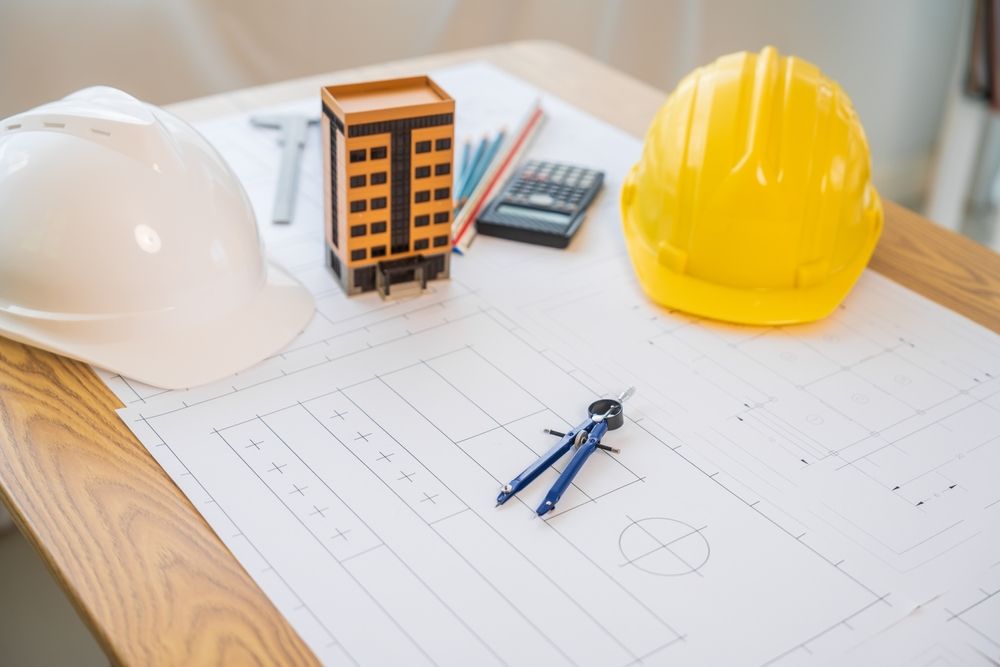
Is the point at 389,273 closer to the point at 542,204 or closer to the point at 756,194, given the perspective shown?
the point at 542,204

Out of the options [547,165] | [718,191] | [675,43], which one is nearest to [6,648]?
[547,165]

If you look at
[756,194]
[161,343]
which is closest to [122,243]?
[161,343]

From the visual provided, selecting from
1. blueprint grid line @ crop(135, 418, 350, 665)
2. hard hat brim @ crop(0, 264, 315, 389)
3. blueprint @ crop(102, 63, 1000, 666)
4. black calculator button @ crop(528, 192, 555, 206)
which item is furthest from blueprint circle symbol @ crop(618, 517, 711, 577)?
black calculator button @ crop(528, 192, 555, 206)

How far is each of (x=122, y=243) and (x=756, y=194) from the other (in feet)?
1.66

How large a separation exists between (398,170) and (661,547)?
0.39 metres

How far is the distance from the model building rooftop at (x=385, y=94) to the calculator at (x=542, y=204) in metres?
0.16

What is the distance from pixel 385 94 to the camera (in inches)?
34.7

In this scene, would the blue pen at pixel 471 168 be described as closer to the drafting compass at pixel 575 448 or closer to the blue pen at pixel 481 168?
the blue pen at pixel 481 168

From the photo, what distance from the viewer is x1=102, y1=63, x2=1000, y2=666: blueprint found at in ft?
1.98

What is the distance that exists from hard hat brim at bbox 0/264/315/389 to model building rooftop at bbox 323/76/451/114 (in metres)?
0.20

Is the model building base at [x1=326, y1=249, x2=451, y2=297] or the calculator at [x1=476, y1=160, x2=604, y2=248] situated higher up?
the calculator at [x1=476, y1=160, x2=604, y2=248]

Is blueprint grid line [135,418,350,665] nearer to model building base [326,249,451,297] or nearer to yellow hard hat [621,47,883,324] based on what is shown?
model building base [326,249,451,297]

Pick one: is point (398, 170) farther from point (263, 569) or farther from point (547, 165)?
point (263, 569)

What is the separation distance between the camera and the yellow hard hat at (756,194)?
2.85ft
